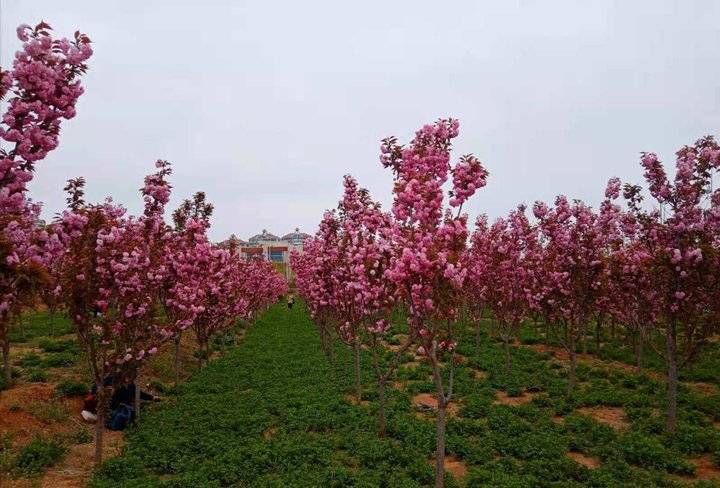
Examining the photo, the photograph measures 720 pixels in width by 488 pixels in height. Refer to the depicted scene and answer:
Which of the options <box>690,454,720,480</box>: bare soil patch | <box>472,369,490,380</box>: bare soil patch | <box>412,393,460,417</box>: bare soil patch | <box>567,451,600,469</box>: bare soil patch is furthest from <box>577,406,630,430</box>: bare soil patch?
<box>472,369,490,380</box>: bare soil patch

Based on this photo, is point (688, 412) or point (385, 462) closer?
point (385, 462)

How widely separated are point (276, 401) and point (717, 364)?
1780 cm

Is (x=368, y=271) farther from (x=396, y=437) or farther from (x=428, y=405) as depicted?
(x=428, y=405)

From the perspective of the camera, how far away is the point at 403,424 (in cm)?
1264

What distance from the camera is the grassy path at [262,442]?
962cm

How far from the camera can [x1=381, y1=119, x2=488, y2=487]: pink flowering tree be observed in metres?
8.20

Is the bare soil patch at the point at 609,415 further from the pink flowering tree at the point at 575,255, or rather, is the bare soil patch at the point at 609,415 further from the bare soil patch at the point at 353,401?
the bare soil patch at the point at 353,401

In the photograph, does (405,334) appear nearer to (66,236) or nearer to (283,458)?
(283,458)

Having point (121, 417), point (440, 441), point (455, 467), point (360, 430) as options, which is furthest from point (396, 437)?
point (121, 417)

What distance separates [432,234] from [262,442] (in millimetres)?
6964

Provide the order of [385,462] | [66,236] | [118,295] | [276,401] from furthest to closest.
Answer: [276,401] → [118,295] → [385,462] → [66,236]

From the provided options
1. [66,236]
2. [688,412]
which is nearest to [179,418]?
[66,236]

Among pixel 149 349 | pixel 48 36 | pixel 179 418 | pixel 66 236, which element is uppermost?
pixel 48 36

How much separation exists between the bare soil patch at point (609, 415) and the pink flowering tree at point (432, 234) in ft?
23.5
